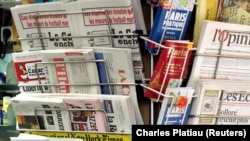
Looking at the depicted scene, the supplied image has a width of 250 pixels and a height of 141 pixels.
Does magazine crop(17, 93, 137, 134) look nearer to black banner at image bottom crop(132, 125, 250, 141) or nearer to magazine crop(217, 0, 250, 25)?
black banner at image bottom crop(132, 125, 250, 141)

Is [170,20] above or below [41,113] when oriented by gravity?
above

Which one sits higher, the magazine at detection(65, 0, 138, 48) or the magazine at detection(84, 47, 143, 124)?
the magazine at detection(65, 0, 138, 48)

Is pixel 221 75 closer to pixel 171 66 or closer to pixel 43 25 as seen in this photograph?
pixel 171 66

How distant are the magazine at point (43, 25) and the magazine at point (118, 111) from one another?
4.8 inches

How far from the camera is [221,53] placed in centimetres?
73

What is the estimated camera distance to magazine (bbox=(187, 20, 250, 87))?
0.72 metres

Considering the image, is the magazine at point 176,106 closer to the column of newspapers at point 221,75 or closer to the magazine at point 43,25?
the column of newspapers at point 221,75

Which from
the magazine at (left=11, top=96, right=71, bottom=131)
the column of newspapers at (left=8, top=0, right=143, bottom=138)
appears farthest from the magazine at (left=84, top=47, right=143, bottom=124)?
the magazine at (left=11, top=96, right=71, bottom=131)

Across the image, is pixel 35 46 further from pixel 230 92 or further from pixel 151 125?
pixel 230 92

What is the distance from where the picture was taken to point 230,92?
0.73m

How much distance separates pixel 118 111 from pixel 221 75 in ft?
0.72

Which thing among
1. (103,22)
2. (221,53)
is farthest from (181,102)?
(103,22)

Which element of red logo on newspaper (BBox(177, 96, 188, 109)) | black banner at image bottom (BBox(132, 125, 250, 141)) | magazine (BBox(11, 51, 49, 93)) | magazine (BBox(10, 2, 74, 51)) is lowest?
black banner at image bottom (BBox(132, 125, 250, 141))

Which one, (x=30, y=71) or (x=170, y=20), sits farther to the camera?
(x=30, y=71)
